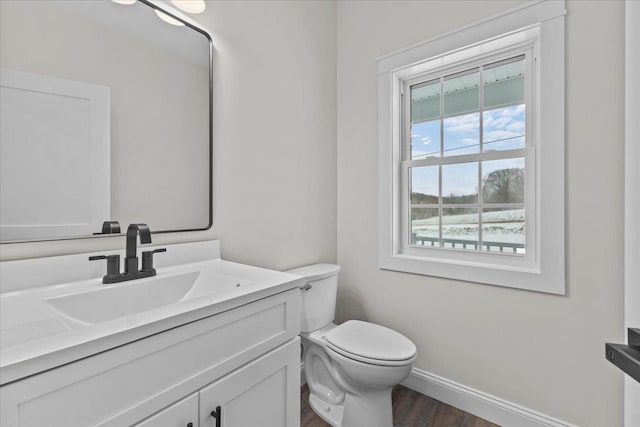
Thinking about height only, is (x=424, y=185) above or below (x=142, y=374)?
above

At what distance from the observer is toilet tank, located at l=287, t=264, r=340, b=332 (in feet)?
5.41

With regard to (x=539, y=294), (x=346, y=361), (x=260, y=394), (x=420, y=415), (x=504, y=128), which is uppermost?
(x=504, y=128)

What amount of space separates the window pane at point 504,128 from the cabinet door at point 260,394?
152cm

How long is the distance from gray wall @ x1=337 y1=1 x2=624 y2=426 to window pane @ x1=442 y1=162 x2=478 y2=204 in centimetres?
45

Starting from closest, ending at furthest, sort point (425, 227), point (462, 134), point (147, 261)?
point (147, 261)
point (462, 134)
point (425, 227)

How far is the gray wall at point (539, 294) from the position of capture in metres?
1.27

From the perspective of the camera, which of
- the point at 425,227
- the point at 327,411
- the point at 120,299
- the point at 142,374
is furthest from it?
the point at 425,227

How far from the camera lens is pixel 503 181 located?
5.50 feet

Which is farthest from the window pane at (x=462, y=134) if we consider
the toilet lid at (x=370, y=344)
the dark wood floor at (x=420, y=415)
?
the dark wood floor at (x=420, y=415)

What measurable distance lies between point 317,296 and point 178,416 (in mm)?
1036

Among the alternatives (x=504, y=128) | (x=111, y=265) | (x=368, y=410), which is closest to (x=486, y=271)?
(x=504, y=128)

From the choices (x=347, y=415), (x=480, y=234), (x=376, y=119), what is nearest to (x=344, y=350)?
(x=347, y=415)

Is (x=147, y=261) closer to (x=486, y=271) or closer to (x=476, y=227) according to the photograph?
(x=486, y=271)

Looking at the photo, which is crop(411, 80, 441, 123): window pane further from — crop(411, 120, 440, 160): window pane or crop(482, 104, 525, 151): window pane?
crop(482, 104, 525, 151): window pane
